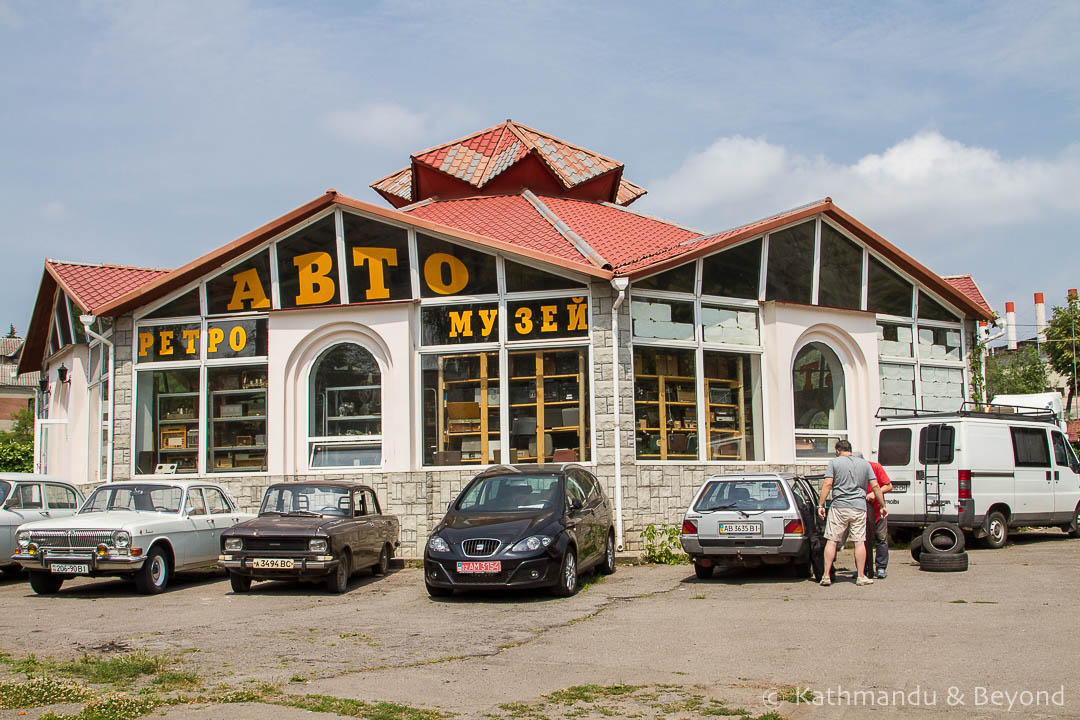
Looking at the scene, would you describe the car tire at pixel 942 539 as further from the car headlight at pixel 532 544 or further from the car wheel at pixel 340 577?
→ the car wheel at pixel 340 577

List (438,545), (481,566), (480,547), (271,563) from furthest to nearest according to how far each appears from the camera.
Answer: (271,563) < (438,545) < (480,547) < (481,566)

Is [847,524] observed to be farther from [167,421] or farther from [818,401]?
[167,421]

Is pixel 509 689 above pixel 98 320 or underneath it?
underneath

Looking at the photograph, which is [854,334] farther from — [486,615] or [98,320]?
[98,320]

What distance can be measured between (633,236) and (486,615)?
1141cm

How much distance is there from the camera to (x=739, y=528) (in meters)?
13.3

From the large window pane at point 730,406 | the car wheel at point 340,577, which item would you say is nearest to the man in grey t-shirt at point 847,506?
the large window pane at point 730,406

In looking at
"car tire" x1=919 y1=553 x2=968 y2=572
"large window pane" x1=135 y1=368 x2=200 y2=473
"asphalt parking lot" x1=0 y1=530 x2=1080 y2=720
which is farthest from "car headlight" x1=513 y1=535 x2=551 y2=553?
"large window pane" x1=135 y1=368 x2=200 y2=473

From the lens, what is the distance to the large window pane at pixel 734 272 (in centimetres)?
1872

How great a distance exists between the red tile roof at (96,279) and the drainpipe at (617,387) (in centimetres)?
1075

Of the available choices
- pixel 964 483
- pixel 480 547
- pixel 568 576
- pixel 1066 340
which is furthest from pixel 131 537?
pixel 1066 340

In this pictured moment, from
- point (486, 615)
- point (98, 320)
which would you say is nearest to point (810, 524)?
point (486, 615)

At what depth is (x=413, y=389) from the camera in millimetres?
18375

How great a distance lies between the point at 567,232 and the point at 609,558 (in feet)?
23.2
